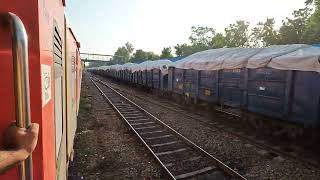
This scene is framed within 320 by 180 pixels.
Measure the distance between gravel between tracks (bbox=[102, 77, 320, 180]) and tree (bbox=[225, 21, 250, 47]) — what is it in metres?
63.8

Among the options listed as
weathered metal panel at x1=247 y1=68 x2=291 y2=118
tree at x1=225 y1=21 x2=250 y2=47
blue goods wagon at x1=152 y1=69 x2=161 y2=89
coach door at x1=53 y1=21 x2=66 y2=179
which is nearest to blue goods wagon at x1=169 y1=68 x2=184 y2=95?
blue goods wagon at x1=152 y1=69 x2=161 y2=89

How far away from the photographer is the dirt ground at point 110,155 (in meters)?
5.97

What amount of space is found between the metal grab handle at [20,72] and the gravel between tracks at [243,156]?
18.7ft

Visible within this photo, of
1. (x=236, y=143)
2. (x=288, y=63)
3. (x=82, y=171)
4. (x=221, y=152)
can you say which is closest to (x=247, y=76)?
(x=288, y=63)

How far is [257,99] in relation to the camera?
9.42 meters

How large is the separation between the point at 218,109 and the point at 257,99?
12.4ft

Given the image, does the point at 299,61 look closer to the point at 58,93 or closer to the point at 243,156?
the point at 243,156

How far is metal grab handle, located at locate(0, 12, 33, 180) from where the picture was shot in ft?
3.46

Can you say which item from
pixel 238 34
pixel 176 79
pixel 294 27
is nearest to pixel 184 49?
pixel 238 34

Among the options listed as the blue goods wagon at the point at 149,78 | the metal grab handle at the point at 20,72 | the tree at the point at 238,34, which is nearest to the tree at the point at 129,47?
the tree at the point at 238,34

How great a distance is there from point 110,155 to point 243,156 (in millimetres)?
3738

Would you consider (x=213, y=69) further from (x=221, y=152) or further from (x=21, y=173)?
(x=21, y=173)

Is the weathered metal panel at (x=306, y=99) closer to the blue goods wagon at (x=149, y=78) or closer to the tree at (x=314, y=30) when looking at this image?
the blue goods wagon at (x=149, y=78)

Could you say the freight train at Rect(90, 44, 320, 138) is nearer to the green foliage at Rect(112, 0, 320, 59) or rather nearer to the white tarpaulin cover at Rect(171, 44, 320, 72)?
the white tarpaulin cover at Rect(171, 44, 320, 72)
